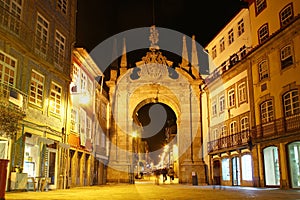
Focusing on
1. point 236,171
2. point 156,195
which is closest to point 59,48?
point 156,195

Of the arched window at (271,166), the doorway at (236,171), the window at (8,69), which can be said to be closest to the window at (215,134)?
the doorway at (236,171)

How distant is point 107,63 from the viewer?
113 feet

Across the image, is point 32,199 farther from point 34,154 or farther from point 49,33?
point 49,33

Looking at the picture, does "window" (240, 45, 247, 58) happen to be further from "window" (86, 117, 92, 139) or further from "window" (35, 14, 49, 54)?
"window" (35, 14, 49, 54)

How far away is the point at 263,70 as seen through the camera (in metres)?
22.2

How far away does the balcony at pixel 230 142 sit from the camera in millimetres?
24013

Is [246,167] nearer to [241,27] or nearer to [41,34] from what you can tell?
[241,27]

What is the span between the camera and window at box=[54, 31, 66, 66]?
62.1 feet

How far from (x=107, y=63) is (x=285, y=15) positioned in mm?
18923

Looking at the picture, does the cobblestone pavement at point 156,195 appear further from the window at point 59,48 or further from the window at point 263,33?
the window at point 263,33

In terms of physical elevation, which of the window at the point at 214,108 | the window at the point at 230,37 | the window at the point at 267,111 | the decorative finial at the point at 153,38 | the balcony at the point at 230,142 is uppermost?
the decorative finial at the point at 153,38

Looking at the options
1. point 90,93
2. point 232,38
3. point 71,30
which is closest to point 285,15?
point 232,38

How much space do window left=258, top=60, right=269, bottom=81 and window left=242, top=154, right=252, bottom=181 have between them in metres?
5.84

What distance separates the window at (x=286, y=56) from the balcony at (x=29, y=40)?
12927 mm
